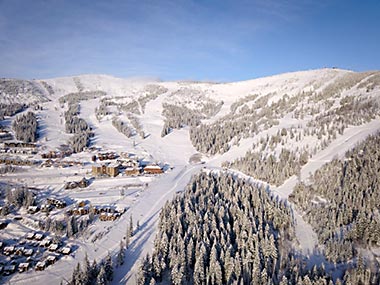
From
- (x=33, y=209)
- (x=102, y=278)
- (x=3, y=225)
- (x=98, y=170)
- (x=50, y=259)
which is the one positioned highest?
(x=98, y=170)

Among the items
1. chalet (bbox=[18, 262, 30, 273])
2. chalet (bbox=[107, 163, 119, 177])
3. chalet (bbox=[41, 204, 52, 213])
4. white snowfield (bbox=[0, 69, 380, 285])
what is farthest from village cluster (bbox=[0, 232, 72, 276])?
chalet (bbox=[107, 163, 119, 177])

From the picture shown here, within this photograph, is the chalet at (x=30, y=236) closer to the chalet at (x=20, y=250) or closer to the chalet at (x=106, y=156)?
the chalet at (x=20, y=250)

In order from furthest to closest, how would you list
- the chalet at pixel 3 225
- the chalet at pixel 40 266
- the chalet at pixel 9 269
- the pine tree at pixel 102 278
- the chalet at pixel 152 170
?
the chalet at pixel 152 170
the chalet at pixel 3 225
the chalet at pixel 40 266
the chalet at pixel 9 269
the pine tree at pixel 102 278

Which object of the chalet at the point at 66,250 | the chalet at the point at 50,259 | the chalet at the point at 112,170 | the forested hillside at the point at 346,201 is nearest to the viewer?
the chalet at the point at 50,259

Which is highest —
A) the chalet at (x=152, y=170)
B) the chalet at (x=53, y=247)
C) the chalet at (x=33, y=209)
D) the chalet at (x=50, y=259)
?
the chalet at (x=152, y=170)

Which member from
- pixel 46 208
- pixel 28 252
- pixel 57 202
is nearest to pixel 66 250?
pixel 28 252

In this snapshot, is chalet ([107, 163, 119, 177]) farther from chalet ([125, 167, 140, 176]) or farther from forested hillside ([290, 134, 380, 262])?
forested hillside ([290, 134, 380, 262])

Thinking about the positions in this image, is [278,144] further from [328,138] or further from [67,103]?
[67,103]

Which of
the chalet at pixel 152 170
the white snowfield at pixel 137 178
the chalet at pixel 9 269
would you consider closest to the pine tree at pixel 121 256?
the white snowfield at pixel 137 178

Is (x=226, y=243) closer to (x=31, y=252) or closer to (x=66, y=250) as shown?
(x=66, y=250)

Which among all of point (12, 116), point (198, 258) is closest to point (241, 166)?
point (198, 258)

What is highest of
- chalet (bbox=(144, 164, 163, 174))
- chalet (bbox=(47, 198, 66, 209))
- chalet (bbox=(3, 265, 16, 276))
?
chalet (bbox=(144, 164, 163, 174))
